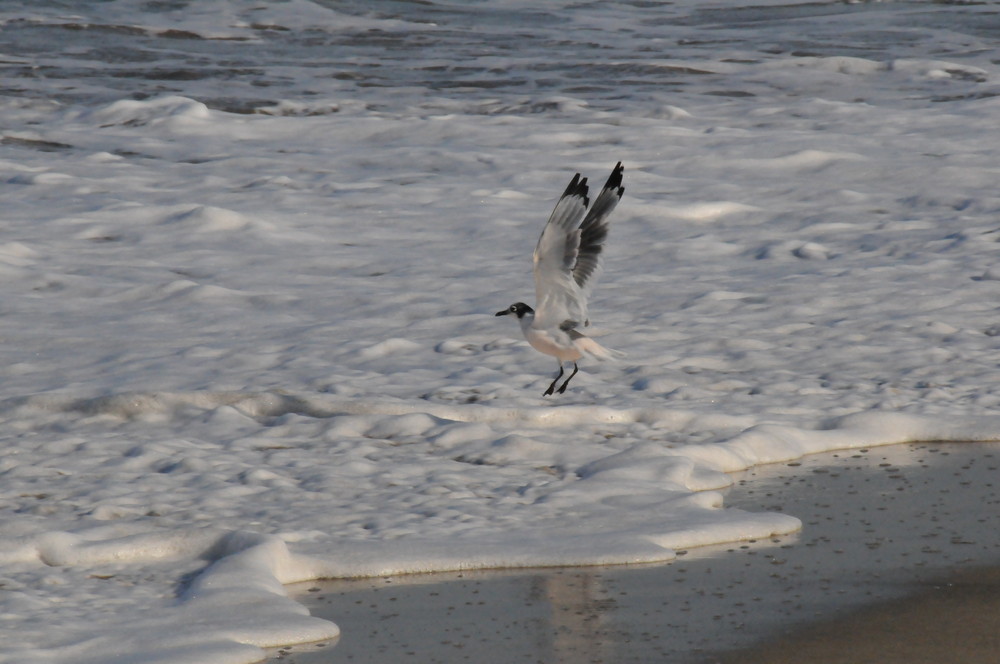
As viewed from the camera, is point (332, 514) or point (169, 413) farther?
point (169, 413)

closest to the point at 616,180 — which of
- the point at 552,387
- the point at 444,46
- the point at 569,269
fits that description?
the point at 569,269

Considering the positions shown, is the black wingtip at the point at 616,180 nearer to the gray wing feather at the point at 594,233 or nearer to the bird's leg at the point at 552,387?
the gray wing feather at the point at 594,233

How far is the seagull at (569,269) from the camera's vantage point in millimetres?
5359

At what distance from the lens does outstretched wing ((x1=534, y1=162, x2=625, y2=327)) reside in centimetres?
535

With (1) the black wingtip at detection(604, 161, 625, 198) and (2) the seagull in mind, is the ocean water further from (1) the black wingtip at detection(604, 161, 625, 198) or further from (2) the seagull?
(1) the black wingtip at detection(604, 161, 625, 198)

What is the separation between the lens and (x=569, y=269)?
5504 mm

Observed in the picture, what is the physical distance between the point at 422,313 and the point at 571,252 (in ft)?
7.76

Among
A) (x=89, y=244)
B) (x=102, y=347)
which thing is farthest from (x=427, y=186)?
(x=102, y=347)

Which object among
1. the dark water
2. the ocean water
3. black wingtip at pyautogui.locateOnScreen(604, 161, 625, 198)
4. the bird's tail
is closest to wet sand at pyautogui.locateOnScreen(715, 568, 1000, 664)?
the ocean water

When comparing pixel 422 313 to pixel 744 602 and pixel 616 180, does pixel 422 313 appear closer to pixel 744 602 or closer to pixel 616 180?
pixel 616 180

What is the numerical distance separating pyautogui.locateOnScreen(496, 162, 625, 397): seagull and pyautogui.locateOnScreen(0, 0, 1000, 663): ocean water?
336mm

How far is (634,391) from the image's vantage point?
620cm

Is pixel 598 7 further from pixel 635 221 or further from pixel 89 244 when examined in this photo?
pixel 89 244

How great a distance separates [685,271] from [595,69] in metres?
8.74
